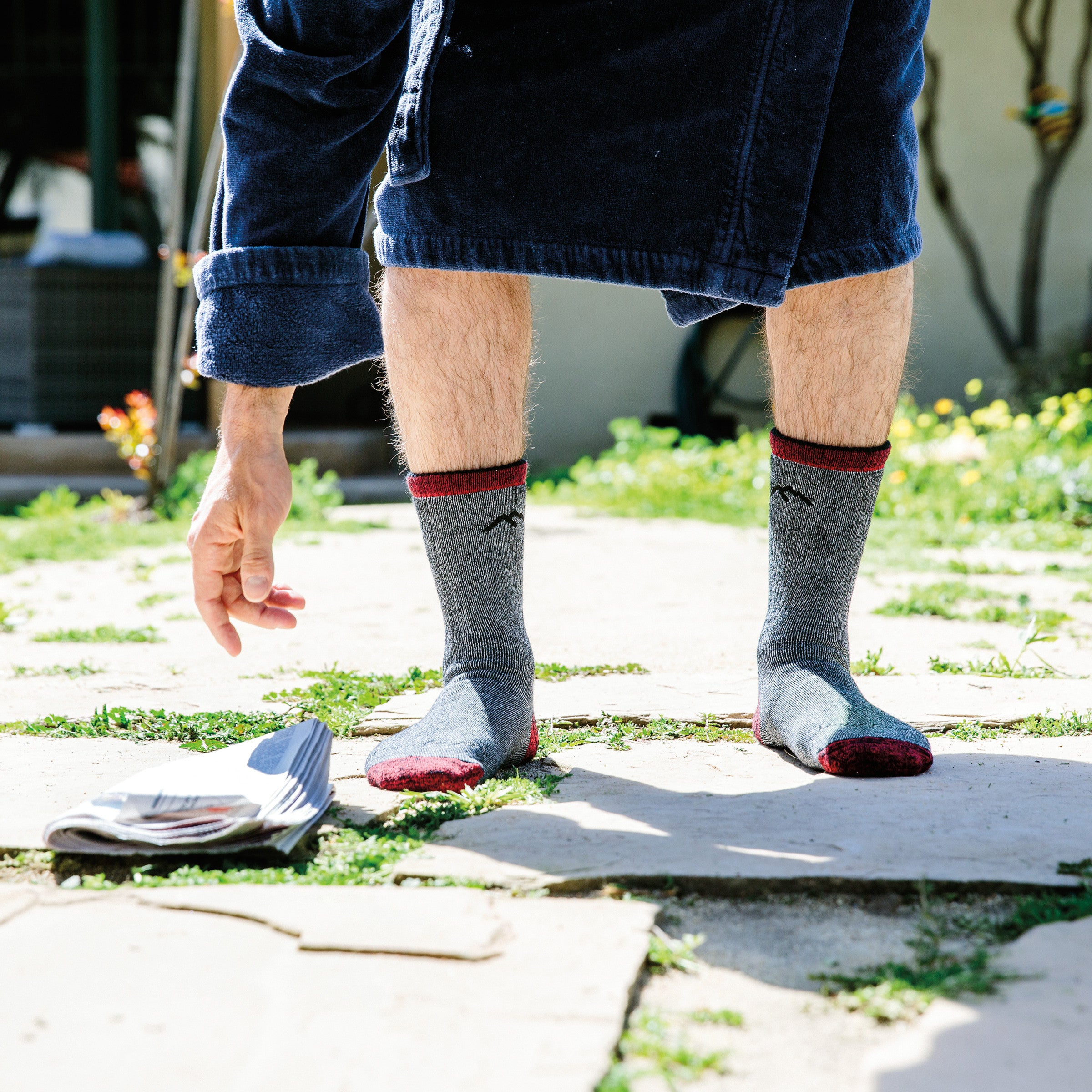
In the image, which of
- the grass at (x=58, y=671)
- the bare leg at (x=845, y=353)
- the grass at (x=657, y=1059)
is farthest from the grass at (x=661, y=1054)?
the grass at (x=58, y=671)

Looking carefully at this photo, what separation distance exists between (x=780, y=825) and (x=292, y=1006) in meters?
0.51

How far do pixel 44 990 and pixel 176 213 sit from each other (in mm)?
3483

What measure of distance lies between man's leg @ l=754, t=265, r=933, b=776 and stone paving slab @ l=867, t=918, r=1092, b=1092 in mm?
570

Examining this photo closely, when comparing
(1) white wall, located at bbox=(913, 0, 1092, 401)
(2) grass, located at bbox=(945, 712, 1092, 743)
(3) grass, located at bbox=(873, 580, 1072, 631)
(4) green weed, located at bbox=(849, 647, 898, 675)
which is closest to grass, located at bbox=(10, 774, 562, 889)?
(2) grass, located at bbox=(945, 712, 1092, 743)

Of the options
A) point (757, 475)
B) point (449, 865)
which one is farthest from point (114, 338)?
point (449, 865)

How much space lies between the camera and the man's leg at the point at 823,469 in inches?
55.8

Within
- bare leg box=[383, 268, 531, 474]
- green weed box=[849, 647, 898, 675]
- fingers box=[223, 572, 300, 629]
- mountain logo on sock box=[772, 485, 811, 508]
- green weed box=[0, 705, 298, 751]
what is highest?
bare leg box=[383, 268, 531, 474]

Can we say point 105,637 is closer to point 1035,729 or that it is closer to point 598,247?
point 598,247

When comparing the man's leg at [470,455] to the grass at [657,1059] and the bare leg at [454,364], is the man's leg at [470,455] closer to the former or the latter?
the bare leg at [454,364]

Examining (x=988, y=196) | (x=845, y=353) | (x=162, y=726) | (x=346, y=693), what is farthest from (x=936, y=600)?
(x=988, y=196)

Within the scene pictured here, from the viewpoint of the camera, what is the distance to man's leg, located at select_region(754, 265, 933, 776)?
4.65ft

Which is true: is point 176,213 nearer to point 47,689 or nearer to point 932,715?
point 47,689

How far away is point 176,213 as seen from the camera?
153 inches

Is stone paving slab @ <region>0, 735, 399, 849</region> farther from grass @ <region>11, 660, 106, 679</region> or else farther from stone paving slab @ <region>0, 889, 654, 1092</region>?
grass @ <region>11, 660, 106, 679</region>
